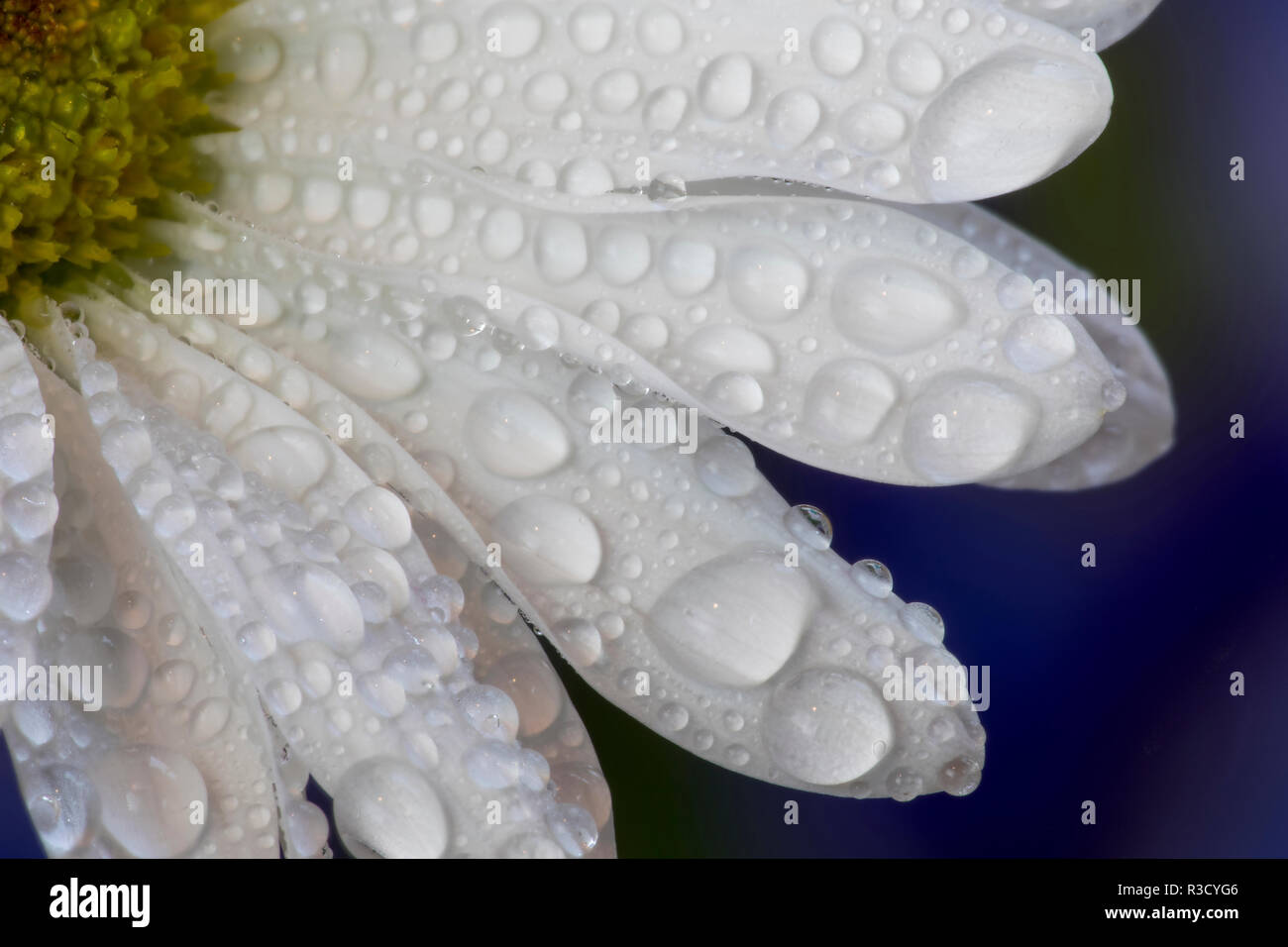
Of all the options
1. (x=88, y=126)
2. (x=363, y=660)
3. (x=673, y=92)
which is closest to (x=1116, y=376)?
(x=673, y=92)

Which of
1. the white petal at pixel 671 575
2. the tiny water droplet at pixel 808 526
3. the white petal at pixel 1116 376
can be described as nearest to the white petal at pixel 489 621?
the white petal at pixel 671 575

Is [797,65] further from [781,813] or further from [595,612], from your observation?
[781,813]

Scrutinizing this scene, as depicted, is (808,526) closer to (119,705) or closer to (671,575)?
(671,575)

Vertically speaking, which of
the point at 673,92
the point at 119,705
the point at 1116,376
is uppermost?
the point at 673,92

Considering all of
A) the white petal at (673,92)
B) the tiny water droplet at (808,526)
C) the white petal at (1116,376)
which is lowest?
the tiny water droplet at (808,526)

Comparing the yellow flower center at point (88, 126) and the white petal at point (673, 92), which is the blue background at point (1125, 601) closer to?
the white petal at point (673, 92)

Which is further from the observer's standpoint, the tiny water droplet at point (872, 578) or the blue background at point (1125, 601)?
the blue background at point (1125, 601)

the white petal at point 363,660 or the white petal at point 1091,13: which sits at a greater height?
the white petal at point 1091,13

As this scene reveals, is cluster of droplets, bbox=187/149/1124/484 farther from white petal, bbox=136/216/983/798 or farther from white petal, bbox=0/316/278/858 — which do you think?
white petal, bbox=0/316/278/858
